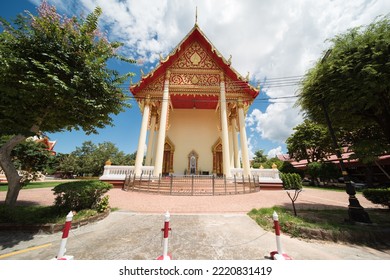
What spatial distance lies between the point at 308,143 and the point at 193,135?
56.0 ft

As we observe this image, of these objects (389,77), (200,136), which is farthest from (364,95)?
(200,136)

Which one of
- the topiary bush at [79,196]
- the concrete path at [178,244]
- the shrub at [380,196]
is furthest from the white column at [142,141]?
the shrub at [380,196]

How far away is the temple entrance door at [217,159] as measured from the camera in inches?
684

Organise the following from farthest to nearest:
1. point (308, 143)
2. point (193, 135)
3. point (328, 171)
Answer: point (308, 143)
point (328, 171)
point (193, 135)

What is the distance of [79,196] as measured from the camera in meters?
5.12

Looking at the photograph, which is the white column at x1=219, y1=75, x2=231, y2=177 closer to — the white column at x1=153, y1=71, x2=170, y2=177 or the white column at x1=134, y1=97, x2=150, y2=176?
the white column at x1=153, y1=71, x2=170, y2=177

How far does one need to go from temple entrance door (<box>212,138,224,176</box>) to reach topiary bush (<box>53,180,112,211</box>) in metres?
13.1

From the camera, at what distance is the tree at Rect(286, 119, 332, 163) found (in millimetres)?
21406

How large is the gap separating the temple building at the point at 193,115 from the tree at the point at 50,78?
6487 mm

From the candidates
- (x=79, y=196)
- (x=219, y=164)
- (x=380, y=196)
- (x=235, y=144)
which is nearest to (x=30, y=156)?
(x=79, y=196)

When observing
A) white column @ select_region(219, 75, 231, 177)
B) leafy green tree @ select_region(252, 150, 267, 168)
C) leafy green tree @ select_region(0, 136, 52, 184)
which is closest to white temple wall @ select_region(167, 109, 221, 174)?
white column @ select_region(219, 75, 231, 177)

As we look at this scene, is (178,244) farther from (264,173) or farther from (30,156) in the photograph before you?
(30,156)

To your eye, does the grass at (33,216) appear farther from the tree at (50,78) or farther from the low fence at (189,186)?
the low fence at (189,186)
